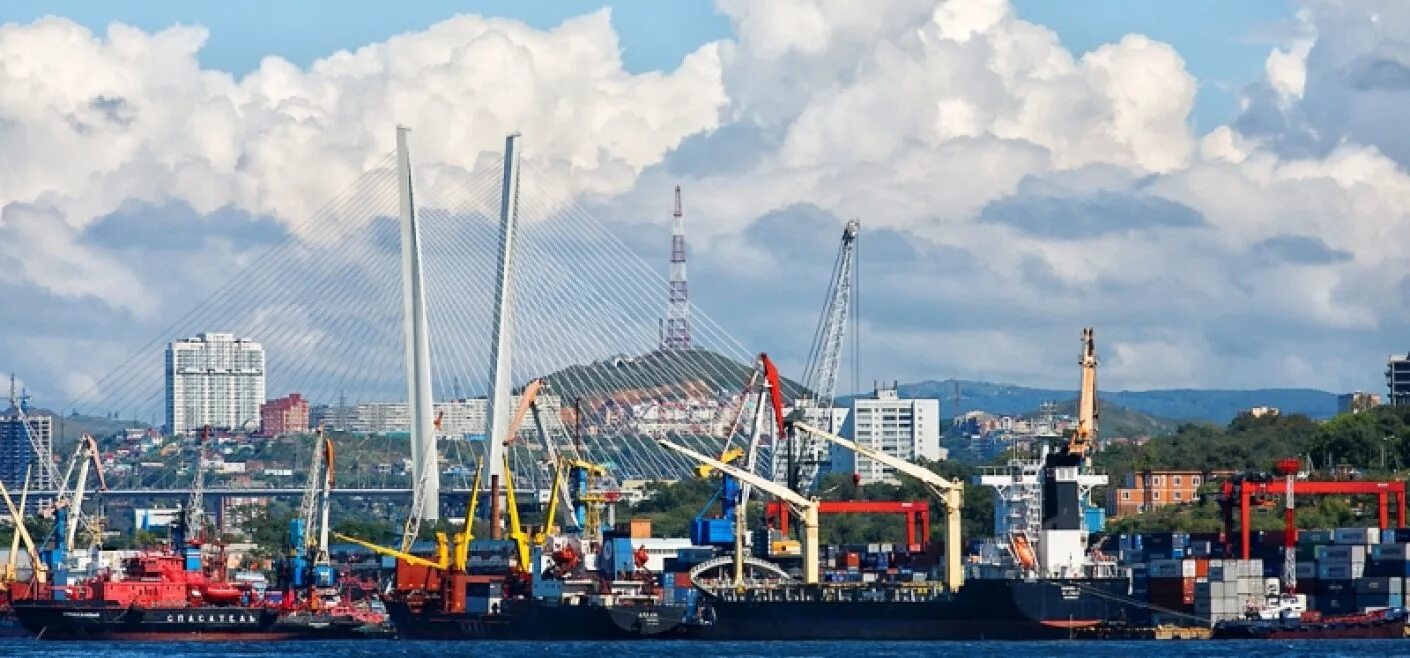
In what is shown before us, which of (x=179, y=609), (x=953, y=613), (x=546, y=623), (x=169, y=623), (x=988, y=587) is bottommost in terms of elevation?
(x=169, y=623)

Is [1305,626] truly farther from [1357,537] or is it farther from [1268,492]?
[1268,492]

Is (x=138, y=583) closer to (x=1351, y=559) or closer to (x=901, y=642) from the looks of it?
(x=901, y=642)

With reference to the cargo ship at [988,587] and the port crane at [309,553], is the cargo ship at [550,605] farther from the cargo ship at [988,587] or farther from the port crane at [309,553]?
the port crane at [309,553]

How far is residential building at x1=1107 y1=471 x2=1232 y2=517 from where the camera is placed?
Result: 149m

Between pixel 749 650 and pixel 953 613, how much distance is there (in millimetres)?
Answer: 7050

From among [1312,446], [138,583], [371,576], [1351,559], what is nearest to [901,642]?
[1351,559]

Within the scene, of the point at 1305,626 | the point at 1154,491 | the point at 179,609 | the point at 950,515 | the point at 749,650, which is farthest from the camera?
the point at 1154,491

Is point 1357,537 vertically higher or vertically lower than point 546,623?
higher

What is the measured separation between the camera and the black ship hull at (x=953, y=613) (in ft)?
279

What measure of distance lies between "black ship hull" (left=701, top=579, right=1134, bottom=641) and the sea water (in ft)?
2.64

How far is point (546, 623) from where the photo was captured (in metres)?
93.8

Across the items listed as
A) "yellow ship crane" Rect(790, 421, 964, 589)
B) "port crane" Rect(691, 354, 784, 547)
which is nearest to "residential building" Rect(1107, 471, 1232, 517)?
"port crane" Rect(691, 354, 784, 547)

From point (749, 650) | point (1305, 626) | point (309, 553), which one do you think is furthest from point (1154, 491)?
point (749, 650)

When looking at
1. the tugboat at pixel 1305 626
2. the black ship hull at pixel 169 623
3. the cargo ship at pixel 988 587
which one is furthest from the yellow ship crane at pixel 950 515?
the black ship hull at pixel 169 623
